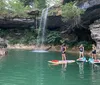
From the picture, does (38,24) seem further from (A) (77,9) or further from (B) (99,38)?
(B) (99,38)

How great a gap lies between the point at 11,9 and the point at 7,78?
101ft

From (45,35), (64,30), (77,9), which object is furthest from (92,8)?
(45,35)

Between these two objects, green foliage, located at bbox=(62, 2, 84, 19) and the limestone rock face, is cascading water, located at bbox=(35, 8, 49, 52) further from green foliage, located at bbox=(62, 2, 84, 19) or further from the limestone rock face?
the limestone rock face

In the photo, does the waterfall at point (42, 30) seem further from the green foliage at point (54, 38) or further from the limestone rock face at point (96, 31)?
the limestone rock face at point (96, 31)

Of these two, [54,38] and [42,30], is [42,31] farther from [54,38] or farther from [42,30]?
[54,38]

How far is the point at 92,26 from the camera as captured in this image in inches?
1289

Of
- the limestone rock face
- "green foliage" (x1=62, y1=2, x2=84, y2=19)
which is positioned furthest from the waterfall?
the limestone rock face

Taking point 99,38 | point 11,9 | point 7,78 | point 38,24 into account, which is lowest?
point 7,78

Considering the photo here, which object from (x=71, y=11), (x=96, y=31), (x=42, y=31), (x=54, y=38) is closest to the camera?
(x=96, y=31)

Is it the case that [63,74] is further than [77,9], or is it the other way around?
[77,9]

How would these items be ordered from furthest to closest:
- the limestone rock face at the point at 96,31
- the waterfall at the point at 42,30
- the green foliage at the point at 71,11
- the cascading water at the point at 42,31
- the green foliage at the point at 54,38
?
the waterfall at the point at 42,30, the cascading water at the point at 42,31, the green foliage at the point at 54,38, the green foliage at the point at 71,11, the limestone rock face at the point at 96,31

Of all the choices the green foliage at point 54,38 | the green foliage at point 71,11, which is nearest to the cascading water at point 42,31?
the green foliage at point 54,38

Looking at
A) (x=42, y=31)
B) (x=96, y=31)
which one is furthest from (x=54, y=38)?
(x=96, y=31)

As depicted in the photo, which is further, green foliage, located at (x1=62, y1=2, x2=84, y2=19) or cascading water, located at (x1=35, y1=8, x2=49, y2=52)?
cascading water, located at (x1=35, y1=8, x2=49, y2=52)
